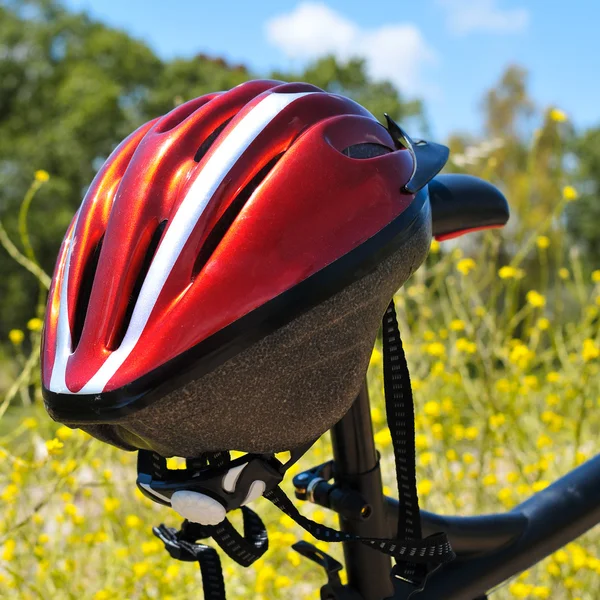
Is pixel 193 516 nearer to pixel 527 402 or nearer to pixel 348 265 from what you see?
pixel 348 265

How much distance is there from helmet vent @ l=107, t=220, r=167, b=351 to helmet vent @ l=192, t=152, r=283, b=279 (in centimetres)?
5

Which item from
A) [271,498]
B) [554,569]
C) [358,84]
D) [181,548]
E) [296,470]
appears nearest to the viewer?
[271,498]

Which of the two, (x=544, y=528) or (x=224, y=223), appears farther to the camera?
(x=544, y=528)

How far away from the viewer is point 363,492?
34.9 inches

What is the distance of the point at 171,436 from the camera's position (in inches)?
26.4

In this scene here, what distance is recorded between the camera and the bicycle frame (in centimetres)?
89

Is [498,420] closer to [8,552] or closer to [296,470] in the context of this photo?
[296,470]

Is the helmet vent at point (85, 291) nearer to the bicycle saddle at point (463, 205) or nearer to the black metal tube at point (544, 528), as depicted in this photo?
the bicycle saddle at point (463, 205)

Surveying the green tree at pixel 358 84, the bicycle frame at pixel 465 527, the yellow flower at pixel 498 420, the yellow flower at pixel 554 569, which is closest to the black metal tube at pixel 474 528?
the bicycle frame at pixel 465 527

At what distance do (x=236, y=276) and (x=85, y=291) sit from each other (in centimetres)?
19

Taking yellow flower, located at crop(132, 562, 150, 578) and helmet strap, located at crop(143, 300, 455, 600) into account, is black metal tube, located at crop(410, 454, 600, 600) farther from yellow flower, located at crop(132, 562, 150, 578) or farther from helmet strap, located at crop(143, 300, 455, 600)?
yellow flower, located at crop(132, 562, 150, 578)

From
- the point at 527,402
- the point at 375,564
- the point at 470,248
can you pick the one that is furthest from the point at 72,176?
the point at 375,564

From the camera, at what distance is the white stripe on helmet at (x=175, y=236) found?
2.12 feet

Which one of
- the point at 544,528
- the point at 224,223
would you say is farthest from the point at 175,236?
the point at 544,528
